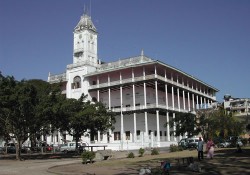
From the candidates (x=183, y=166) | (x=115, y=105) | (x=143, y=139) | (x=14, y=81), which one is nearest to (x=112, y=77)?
(x=115, y=105)

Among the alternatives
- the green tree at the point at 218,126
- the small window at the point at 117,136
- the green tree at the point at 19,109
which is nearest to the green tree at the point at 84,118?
the green tree at the point at 19,109

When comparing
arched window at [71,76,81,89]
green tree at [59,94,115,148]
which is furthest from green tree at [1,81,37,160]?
arched window at [71,76,81,89]

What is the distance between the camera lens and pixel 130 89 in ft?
210

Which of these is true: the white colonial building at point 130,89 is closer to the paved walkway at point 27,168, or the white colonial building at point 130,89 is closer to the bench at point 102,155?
the bench at point 102,155

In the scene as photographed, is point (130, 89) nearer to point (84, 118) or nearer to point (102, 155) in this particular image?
point (84, 118)

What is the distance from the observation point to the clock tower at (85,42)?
67.2 m

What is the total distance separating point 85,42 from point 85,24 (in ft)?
13.5

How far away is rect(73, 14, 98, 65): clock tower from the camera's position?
2645 inches

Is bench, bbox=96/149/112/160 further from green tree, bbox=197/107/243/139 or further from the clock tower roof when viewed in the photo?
the clock tower roof

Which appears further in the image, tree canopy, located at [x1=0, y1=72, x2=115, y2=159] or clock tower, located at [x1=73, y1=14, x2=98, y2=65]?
clock tower, located at [x1=73, y1=14, x2=98, y2=65]

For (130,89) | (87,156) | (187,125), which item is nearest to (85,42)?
(130,89)

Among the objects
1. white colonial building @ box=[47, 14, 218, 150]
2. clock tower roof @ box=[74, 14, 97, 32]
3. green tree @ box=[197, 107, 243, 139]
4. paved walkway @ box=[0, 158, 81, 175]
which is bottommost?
paved walkway @ box=[0, 158, 81, 175]

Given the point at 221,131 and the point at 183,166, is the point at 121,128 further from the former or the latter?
the point at 183,166

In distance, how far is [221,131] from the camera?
49.5 metres
